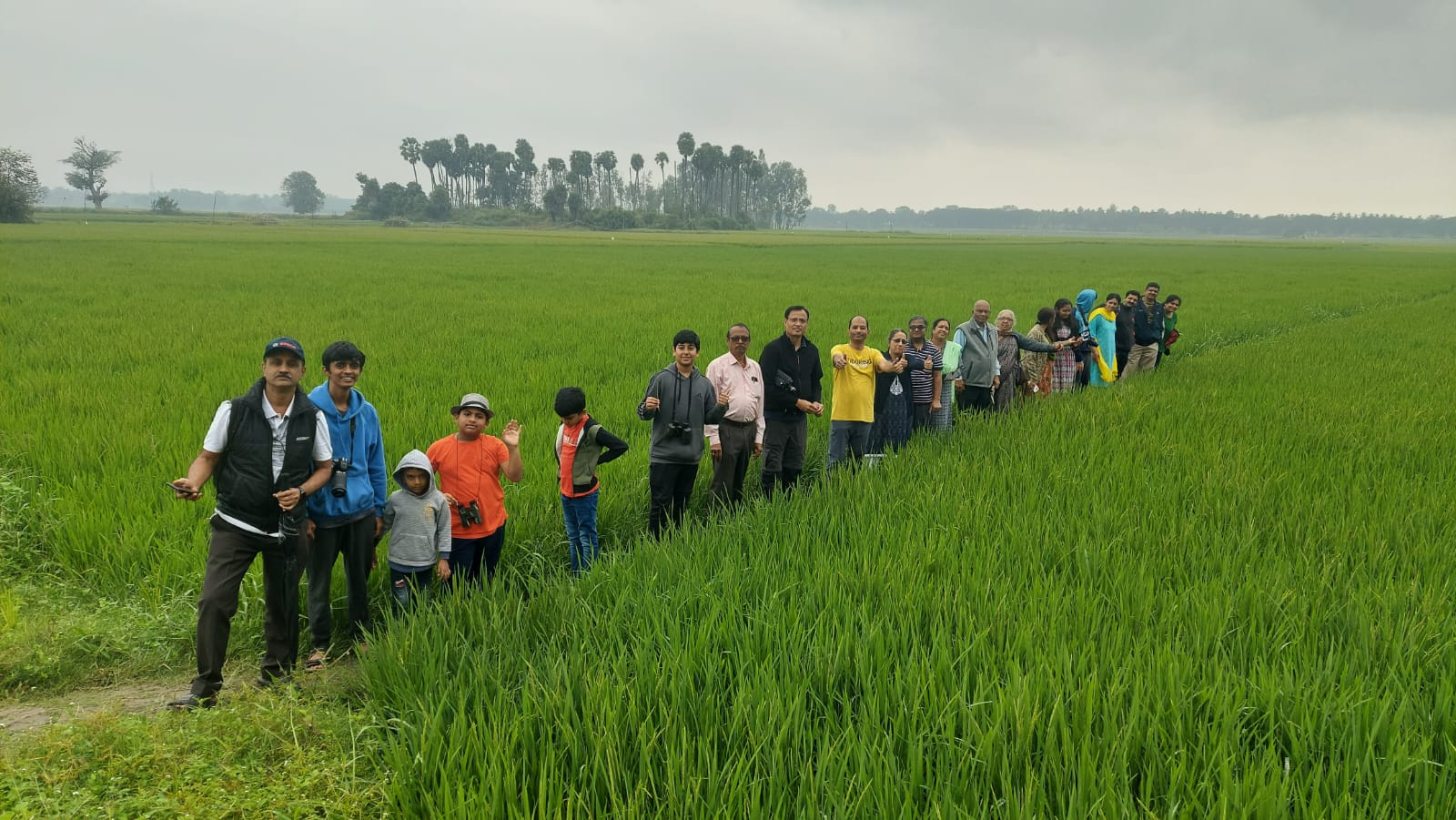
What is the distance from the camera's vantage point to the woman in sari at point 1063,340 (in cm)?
831

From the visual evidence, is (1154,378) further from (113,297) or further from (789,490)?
(113,297)

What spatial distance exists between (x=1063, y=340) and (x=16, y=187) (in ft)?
250

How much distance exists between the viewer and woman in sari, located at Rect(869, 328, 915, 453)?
259 inches

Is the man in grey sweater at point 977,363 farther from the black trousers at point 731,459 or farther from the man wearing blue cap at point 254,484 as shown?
the man wearing blue cap at point 254,484

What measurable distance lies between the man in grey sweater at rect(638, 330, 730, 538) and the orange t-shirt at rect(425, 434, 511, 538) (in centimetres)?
102

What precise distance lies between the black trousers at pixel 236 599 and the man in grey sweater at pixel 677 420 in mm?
2013

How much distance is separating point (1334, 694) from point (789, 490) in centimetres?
343

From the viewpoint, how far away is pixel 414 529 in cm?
393

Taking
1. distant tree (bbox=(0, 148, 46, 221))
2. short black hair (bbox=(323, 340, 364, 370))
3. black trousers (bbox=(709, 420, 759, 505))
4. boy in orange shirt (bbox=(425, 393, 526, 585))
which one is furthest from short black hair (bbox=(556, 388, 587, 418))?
distant tree (bbox=(0, 148, 46, 221))

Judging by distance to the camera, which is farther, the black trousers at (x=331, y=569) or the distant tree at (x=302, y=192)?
the distant tree at (x=302, y=192)

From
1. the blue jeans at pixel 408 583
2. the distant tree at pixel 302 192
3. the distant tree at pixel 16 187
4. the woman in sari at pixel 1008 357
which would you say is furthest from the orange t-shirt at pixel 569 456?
the distant tree at pixel 302 192

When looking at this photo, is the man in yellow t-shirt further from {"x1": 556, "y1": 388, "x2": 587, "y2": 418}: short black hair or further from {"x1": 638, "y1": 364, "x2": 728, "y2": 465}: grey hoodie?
{"x1": 556, "y1": 388, "x2": 587, "y2": 418}: short black hair

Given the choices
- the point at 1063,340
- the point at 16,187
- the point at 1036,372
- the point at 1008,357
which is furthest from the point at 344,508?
the point at 16,187

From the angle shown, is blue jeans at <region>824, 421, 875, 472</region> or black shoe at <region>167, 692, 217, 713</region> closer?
black shoe at <region>167, 692, 217, 713</region>
